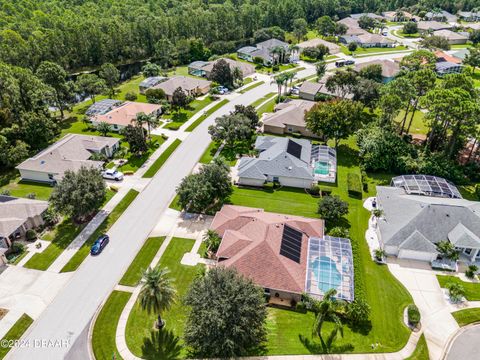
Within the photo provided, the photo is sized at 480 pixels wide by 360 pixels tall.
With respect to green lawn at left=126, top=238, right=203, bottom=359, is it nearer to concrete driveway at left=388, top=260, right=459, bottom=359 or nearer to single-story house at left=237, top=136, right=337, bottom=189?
single-story house at left=237, top=136, right=337, bottom=189

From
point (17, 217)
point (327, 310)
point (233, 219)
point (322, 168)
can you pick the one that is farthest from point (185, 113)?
point (327, 310)

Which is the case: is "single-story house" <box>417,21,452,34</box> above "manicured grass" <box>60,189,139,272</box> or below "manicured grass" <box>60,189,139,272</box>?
above

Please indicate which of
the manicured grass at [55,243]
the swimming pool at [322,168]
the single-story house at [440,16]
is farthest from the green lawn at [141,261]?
the single-story house at [440,16]

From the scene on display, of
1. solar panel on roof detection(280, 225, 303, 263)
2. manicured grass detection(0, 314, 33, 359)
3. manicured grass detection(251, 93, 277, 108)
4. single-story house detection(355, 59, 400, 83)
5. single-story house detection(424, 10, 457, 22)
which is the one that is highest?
single-story house detection(424, 10, 457, 22)

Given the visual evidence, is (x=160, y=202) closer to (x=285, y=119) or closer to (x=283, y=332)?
(x=283, y=332)

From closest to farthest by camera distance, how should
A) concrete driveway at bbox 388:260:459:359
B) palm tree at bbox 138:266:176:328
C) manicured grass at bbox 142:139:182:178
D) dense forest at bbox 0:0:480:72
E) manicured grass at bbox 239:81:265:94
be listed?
palm tree at bbox 138:266:176:328
concrete driveway at bbox 388:260:459:359
manicured grass at bbox 142:139:182:178
manicured grass at bbox 239:81:265:94
dense forest at bbox 0:0:480:72

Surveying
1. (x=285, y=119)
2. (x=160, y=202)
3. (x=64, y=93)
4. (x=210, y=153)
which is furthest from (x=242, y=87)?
(x=160, y=202)

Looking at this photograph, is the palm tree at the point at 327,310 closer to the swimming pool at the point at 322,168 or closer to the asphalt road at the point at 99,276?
the asphalt road at the point at 99,276

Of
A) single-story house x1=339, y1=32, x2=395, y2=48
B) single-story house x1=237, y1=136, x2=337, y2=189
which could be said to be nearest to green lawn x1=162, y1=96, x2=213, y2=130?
single-story house x1=237, y1=136, x2=337, y2=189
